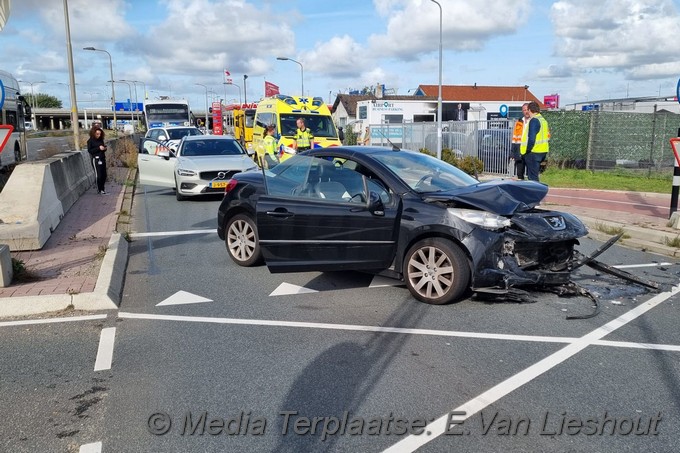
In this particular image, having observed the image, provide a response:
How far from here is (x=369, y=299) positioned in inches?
253

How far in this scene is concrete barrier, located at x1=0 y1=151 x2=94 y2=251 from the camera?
28.0ft

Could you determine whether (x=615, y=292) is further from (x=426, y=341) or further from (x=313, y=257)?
(x=313, y=257)

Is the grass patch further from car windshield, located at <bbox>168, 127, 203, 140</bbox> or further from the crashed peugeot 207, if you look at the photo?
car windshield, located at <bbox>168, 127, 203, 140</bbox>

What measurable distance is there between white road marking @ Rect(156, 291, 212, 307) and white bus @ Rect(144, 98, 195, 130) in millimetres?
32513

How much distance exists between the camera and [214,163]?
588 inches

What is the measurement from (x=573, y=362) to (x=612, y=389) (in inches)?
19.0

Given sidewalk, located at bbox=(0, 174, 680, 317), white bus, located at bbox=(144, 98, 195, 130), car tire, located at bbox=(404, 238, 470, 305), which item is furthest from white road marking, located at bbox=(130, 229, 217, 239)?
white bus, located at bbox=(144, 98, 195, 130)

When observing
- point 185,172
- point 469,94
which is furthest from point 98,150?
point 469,94

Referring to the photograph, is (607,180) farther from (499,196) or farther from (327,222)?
(327,222)

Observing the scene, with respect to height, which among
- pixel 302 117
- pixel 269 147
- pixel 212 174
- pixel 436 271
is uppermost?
pixel 302 117

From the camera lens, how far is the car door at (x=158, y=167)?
15.7m

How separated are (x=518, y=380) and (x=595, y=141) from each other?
17.9 metres

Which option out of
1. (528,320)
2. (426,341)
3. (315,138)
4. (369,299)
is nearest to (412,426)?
(426,341)

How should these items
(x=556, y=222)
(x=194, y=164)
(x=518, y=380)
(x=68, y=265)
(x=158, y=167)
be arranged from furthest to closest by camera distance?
1. (x=158, y=167)
2. (x=194, y=164)
3. (x=68, y=265)
4. (x=556, y=222)
5. (x=518, y=380)
